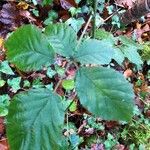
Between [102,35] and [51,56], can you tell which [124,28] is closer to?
[102,35]

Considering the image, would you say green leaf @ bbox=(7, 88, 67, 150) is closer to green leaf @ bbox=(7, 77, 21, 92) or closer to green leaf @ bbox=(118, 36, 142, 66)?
green leaf @ bbox=(118, 36, 142, 66)

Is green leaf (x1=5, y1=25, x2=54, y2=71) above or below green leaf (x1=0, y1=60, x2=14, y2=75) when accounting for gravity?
above

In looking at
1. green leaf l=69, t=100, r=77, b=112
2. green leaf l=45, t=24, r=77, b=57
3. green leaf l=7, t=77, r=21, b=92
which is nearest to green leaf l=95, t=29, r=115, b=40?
green leaf l=69, t=100, r=77, b=112

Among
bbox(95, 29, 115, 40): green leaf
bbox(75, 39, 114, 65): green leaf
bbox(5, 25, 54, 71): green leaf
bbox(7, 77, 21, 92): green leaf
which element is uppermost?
bbox(5, 25, 54, 71): green leaf

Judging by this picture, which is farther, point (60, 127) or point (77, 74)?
point (77, 74)

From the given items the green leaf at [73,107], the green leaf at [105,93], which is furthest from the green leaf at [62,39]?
the green leaf at [73,107]

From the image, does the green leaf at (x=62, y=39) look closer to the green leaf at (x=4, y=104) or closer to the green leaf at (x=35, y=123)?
the green leaf at (x=35, y=123)

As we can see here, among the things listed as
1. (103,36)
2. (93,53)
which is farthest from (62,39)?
(103,36)

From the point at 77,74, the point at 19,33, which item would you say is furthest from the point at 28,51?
the point at 77,74
